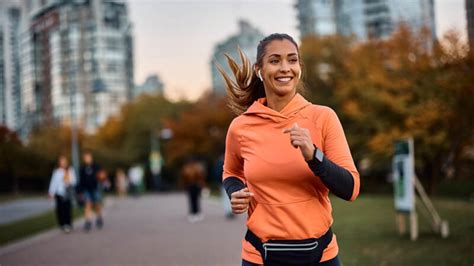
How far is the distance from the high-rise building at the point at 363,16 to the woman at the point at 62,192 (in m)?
24.2

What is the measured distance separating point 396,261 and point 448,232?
12.2 feet

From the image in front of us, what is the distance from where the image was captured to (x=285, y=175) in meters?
2.79

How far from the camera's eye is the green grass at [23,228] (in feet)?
46.5

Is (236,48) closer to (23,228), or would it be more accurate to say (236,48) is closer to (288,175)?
(288,175)

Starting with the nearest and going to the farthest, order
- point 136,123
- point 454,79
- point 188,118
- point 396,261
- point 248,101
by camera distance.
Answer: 1. point 248,101
2. point 396,261
3. point 454,79
4. point 188,118
5. point 136,123

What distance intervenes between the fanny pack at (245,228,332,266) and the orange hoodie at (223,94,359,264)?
1.0 inches

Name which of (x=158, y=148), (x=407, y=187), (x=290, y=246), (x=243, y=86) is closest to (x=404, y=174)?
(x=407, y=187)

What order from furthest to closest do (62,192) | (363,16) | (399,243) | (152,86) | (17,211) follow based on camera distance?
(152,86) < (363,16) < (17,211) < (62,192) < (399,243)

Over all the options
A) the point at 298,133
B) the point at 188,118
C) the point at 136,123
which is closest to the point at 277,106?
the point at 298,133

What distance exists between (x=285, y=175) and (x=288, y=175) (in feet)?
0.05

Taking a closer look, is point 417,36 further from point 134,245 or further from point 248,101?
point 248,101

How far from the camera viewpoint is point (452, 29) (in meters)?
31.3

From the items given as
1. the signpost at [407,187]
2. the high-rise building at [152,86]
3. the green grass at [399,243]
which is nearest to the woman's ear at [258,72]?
the green grass at [399,243]

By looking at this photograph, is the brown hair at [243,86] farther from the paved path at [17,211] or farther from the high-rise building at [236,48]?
the paved path at [17,211]
